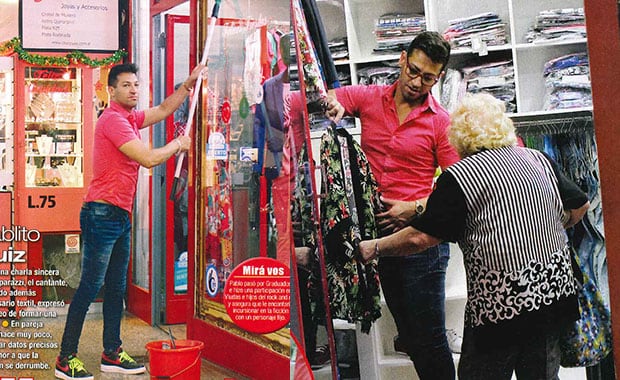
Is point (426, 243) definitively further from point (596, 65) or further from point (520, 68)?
point (520, 68)

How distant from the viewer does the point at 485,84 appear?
113 inches

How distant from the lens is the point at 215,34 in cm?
235

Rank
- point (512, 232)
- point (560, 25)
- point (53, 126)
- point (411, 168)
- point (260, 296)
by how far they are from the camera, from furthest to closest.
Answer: point (560, 25) → point (411, 168) → point (260, 296) → point (53, 126) → point (512, 232)

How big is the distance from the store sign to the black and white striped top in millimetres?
1225

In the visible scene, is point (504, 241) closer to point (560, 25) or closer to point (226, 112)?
point (226, 112)

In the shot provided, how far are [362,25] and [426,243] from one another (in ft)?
3.46

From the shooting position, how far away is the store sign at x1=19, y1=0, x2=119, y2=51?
7.39 ft

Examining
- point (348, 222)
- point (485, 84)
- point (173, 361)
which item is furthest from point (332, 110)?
point (173, 361)

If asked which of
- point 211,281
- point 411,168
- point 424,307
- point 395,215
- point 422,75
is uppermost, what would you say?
point 422,75

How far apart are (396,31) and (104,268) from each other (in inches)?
57.5

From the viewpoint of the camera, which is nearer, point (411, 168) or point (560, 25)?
point (411, 168)

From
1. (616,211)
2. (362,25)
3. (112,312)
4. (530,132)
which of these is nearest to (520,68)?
(530,132)

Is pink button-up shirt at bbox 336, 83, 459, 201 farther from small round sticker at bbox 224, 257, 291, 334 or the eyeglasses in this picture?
small round sticker at bbox 224, 257, 291, 334

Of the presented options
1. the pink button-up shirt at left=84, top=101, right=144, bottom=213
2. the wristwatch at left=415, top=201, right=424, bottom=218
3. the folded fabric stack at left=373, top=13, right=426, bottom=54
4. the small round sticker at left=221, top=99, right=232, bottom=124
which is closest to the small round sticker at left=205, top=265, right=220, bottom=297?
the pink button-up shirt at left=84, top=101, right=144, bottom=213
